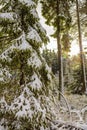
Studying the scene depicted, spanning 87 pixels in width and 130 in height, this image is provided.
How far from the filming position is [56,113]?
966 cm

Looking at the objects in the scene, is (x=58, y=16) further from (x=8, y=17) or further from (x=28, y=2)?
(x=8, y=17)

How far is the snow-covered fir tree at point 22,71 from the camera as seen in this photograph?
8.27 metres

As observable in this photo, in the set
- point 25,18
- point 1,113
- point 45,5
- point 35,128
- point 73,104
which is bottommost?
point 73,104

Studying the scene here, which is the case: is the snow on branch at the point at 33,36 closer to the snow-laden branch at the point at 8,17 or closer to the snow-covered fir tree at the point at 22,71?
the snow-covered fir tree at the point at 22,71

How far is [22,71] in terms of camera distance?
8.76 metres

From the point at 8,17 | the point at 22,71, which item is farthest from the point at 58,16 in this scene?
the point at 22,71

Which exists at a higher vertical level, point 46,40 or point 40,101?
point 46,40

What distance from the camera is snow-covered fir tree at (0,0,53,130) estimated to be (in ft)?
27.1

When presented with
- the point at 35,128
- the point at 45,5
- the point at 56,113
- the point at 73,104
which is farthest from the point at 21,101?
the point at 45,5

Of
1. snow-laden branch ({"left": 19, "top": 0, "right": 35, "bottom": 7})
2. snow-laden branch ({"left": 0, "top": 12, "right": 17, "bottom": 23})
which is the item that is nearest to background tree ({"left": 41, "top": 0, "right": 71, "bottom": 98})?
snow-laden branch ({"left": 19, "top": 0, "right": 35, "bottom": 7})

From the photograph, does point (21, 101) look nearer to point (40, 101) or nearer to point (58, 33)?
point (40, 101)

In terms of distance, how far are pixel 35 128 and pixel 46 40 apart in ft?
10.4

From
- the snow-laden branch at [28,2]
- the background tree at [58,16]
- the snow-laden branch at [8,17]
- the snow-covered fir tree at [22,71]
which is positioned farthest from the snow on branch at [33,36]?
the background tree at [58,16]

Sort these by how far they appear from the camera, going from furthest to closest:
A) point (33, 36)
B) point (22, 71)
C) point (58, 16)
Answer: point (58, 16) → point (22, 71) → point (33, 36)
